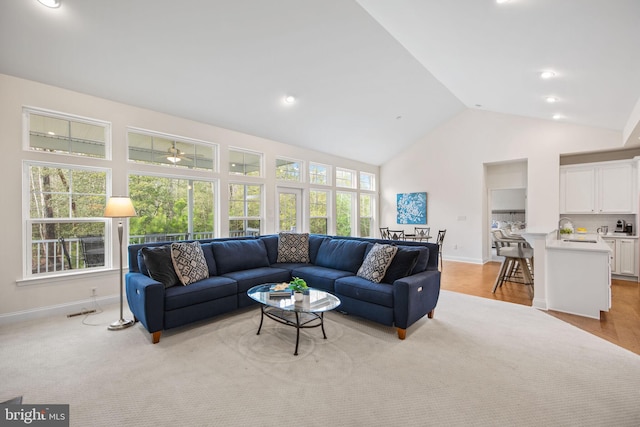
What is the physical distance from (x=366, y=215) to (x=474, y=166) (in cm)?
323

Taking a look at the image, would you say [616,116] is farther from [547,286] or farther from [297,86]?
[297,86]

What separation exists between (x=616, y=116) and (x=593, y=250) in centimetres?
275

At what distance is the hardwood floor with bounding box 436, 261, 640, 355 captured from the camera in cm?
297

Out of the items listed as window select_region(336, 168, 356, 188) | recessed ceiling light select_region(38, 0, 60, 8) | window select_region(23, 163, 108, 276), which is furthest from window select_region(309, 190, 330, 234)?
recessed ceiling light select_region(38, 0, 60, 8)

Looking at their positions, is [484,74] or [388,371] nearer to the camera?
[388,371]

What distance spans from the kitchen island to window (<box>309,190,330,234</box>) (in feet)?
15.4

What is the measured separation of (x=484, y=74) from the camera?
4.10 metres

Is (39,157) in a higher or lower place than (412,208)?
higher

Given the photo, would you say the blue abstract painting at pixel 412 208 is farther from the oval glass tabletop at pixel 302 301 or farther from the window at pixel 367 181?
the oval glass tabletop at pixel 302 301

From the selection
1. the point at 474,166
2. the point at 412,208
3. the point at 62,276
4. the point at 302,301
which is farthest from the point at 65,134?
the point at 474,166

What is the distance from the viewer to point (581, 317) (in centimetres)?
342

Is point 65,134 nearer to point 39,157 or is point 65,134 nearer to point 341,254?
point 39,157

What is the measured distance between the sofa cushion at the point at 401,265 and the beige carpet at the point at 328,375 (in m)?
0.58

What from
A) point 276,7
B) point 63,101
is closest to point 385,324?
point 276,7
